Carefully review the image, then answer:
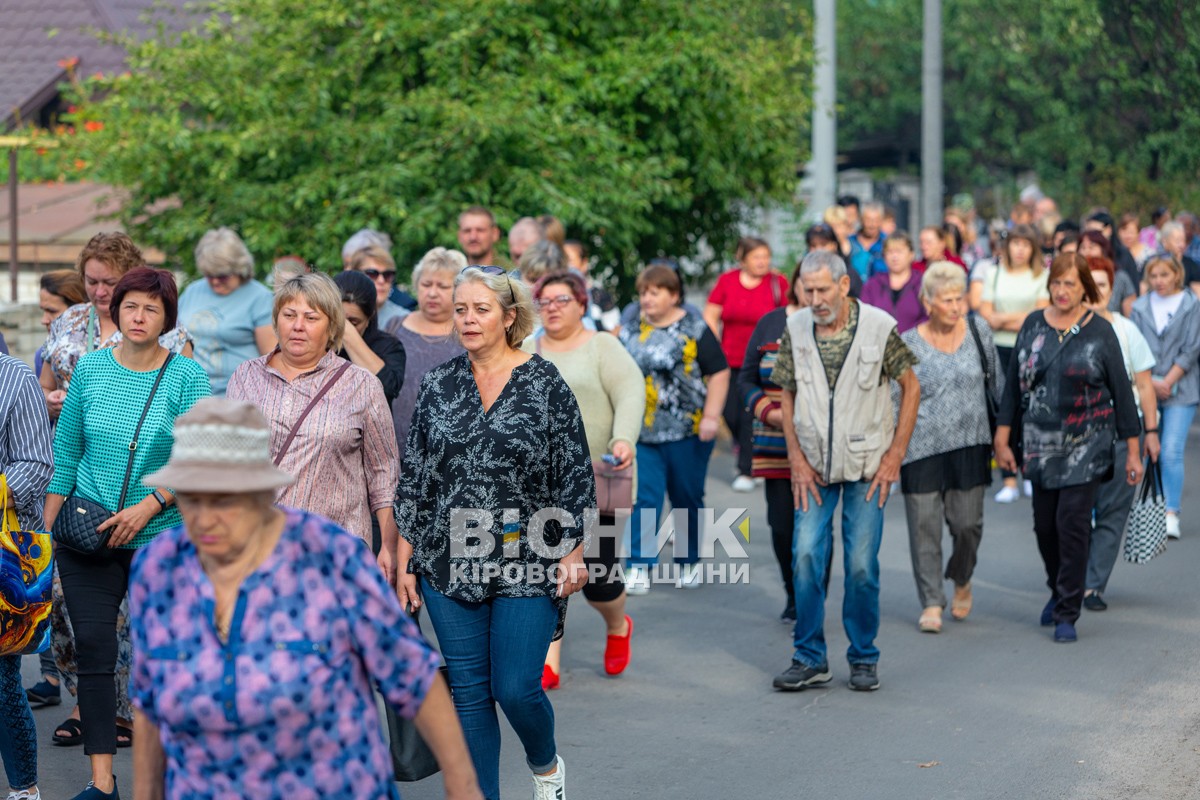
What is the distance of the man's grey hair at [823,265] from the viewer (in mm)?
7062

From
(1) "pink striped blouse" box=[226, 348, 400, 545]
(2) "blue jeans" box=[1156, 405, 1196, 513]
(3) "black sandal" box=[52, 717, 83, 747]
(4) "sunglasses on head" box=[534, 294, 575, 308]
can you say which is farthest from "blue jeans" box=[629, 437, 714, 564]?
(1) "pink striped blouse" box=[226, 348, 400, 545]

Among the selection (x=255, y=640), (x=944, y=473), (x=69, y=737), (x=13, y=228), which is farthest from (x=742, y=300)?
(x=255, y=640)

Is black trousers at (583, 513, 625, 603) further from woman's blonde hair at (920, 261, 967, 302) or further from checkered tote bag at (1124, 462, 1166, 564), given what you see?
checkered tote bag at (1124, 462, 1166, 564)

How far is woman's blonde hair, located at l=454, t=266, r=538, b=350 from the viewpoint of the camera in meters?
5.32

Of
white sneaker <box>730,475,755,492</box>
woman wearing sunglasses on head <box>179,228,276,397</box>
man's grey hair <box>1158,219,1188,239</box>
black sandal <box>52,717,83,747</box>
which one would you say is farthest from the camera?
man's grey hair <box>1158,219,1188,239</box>

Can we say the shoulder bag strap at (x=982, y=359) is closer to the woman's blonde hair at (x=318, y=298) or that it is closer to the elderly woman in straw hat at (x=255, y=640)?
the woman's blonde hair at (x=318, y=298)

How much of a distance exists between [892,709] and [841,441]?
111cm

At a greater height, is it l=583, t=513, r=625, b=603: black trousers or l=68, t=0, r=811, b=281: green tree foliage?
l=68, t=0, r=811, b=281: green tree foliage

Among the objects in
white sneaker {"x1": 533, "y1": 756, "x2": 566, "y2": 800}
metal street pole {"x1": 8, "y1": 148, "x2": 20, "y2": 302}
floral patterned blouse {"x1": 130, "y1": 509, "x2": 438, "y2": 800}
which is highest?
metal street pole {"x1": 8, "y1": 148, "x2": 20, "y2": 302}

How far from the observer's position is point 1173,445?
10.7 meters

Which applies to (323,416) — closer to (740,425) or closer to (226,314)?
(226,314)

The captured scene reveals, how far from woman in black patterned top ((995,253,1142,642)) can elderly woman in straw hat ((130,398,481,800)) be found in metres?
5.25

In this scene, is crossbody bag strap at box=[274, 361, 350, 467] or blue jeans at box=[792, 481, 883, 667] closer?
crossbody bag strap at box=[274, 361, 350, 467]

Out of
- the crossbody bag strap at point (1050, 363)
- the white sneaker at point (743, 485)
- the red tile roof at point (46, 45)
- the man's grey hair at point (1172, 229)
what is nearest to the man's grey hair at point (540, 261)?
the crossbody bag strap at point (1050, 363)
